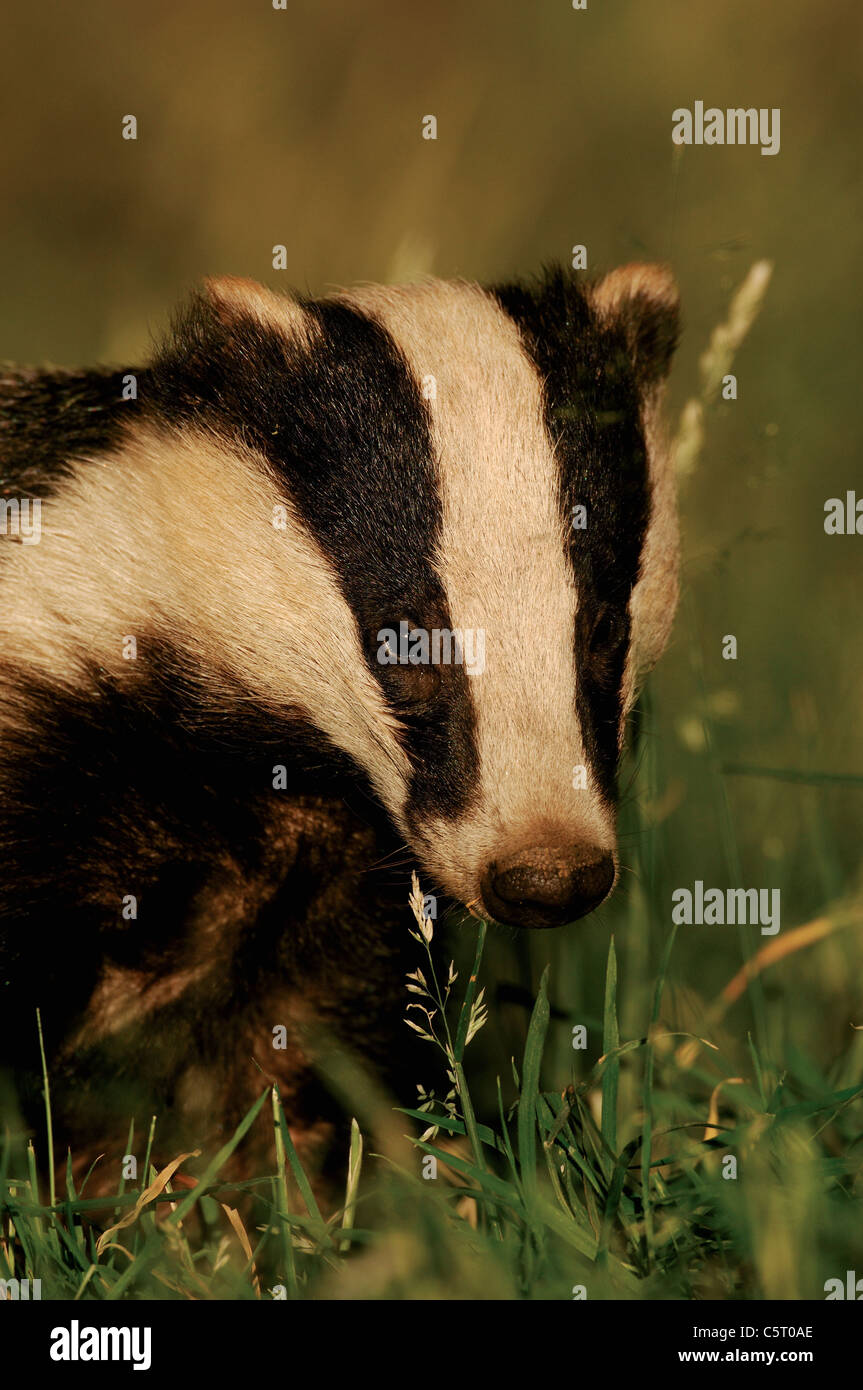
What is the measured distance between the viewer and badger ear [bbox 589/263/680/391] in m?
2.51

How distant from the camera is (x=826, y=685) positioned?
327 centimetres

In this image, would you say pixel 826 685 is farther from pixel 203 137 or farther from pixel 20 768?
pixel 203 137

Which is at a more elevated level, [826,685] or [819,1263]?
[826,685]

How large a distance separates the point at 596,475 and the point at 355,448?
38 cm

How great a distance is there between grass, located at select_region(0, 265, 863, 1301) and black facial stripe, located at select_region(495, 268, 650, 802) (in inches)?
5.6

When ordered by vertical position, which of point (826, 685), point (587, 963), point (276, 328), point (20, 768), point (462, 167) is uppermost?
point (462, 167)

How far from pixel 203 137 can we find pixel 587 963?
3.32 m

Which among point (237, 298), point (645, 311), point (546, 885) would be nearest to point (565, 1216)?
point (546, 885)

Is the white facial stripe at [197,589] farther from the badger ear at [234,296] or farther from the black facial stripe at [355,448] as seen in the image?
the badger ear at [234,296]

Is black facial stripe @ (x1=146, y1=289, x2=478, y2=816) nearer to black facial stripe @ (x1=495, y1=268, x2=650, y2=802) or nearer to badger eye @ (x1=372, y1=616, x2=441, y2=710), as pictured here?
badger eye @ (x1=372, y1=616, x2=441, y2=710)

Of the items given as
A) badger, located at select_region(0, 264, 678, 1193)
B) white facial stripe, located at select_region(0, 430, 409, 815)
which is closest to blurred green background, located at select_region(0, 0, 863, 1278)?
badger, located at select_region(0, 264, 678, 1193)

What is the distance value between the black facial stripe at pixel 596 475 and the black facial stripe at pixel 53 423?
2.29 ft

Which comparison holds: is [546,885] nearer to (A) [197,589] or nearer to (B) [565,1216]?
(B) [565,1216]
